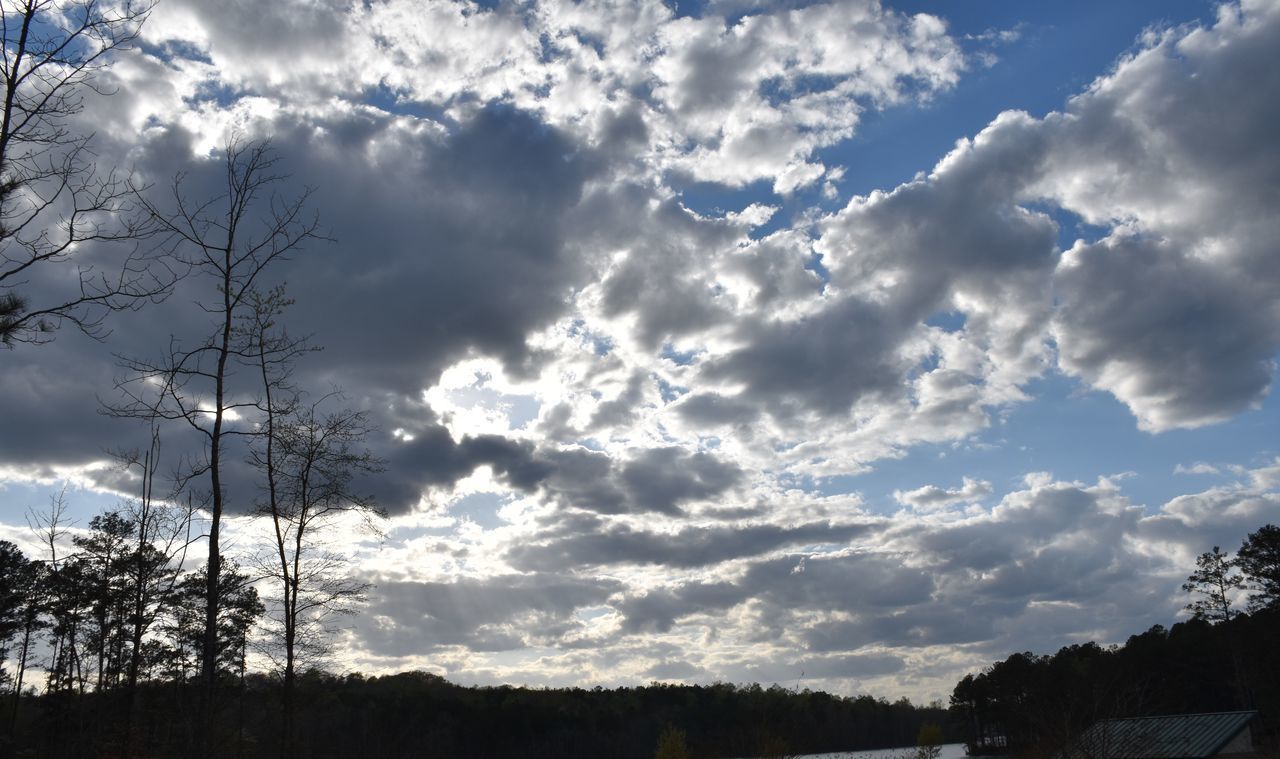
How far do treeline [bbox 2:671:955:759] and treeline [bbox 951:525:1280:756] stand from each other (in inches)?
523

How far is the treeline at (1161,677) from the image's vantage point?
45219 mm

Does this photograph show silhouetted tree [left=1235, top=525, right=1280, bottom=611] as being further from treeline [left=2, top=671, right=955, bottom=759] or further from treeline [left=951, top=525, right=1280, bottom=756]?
treeline [left=2, top=671, right=955, bottom=759]

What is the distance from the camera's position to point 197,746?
1437 cm

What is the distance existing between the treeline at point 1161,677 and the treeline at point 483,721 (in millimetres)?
13278

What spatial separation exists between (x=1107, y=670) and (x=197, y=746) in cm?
8636

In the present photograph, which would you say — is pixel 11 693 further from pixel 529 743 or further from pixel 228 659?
pixel 529 743

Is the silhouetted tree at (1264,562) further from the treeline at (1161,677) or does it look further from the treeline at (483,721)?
the treeline at (483,721)

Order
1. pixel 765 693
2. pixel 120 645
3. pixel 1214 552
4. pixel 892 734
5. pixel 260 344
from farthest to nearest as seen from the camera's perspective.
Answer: pixel 892 734 → pixel 765 693 → pixel 1214 552 → pixel 120 645 → pixel 260 344

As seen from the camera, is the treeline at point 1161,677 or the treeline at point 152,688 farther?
the treeline at point 1161,677

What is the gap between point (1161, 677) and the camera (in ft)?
257

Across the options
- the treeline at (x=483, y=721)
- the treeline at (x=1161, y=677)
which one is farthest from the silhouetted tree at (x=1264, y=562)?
the treeline at (x=483, y=721)

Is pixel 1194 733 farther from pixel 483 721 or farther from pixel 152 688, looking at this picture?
pixel 483 721


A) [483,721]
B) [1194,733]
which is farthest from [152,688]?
[483,721]

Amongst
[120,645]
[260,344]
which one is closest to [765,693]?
[120,645]
